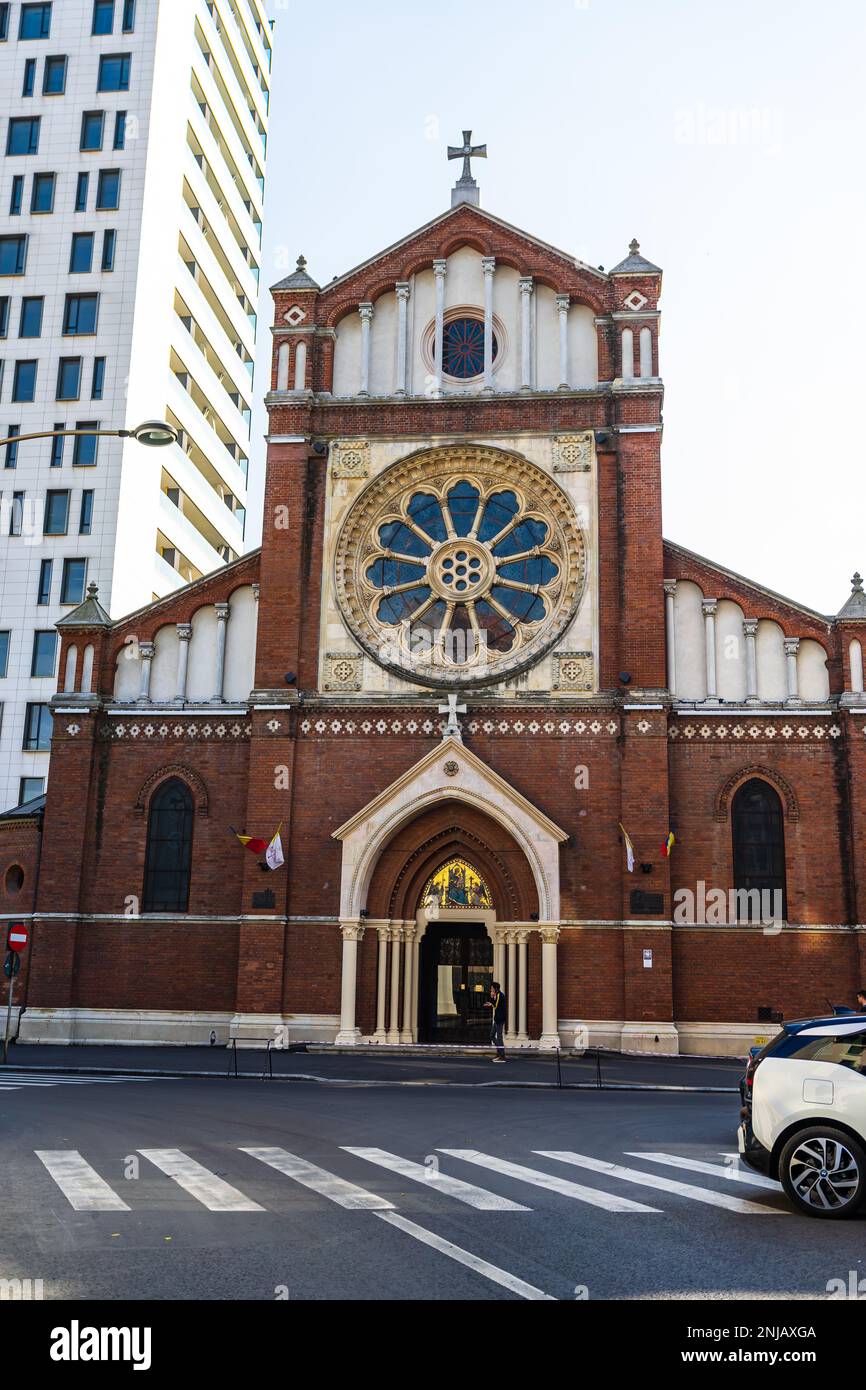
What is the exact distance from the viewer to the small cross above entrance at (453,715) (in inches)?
1210

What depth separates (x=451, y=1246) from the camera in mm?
9062

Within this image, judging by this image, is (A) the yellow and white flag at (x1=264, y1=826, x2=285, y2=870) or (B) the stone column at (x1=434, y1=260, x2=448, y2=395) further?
(B) the stone column at (x1=434, y1=260, x2=448, y2=395)

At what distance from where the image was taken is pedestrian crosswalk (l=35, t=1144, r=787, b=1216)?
10.9 metres

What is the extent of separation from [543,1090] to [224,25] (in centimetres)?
5368

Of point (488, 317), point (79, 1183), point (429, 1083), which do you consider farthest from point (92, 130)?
point (79, 1183)

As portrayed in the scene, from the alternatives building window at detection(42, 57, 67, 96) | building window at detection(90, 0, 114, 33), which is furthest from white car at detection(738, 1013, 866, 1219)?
building window at detection(90, 0, 114, 33)

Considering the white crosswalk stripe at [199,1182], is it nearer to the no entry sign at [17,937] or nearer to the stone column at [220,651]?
the no entry sign at [17,937]

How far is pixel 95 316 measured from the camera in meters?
50.2

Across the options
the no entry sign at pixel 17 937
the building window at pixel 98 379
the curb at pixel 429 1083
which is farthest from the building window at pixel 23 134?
the curb at pixel 429 1083

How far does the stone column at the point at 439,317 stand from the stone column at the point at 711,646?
842cm

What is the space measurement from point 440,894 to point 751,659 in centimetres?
901

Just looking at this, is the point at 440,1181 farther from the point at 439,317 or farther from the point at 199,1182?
the point at 439,317

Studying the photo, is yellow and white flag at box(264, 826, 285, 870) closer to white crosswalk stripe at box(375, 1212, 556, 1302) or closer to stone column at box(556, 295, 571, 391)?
stone column at box(556, 295, 571, 391)

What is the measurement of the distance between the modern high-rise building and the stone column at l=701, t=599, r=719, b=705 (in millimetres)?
23607
